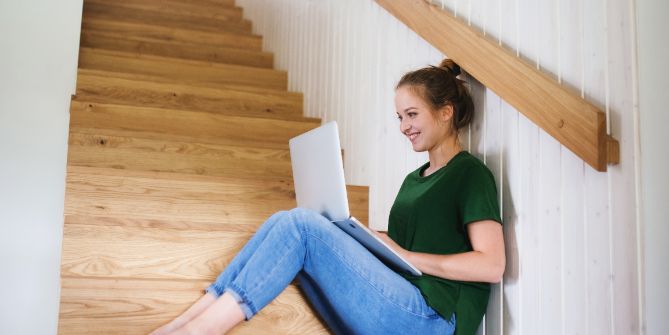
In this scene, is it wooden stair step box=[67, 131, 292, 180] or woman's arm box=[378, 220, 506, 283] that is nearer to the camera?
woman's arm box=[378, 220, 506, 283]

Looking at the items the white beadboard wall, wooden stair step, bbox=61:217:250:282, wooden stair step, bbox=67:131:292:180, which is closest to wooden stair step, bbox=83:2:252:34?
wooden stair step, bbox=67:131:292:180

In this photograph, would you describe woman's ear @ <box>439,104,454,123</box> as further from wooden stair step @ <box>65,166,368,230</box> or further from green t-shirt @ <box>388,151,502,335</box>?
wooden stair step @ <box>65,166,368,230</box>

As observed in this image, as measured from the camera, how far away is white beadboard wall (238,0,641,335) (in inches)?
51.0

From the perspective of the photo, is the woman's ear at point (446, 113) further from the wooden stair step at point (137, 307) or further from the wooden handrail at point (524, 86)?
the wooden stair step at point (137, 307)

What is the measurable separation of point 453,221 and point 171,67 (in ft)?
6.91

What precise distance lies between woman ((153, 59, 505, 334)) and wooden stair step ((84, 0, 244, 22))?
2.68m

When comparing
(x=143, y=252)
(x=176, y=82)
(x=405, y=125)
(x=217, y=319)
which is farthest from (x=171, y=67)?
(x=217, y=319)

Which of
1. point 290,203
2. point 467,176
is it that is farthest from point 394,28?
point 467,176

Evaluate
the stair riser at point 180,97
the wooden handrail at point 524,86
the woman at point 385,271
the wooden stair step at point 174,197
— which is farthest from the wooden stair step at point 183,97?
the woman at point 385,271

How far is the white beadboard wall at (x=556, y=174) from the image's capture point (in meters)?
1.29

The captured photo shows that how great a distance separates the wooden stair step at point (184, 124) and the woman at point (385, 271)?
3.82 feet

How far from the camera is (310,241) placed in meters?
1.53

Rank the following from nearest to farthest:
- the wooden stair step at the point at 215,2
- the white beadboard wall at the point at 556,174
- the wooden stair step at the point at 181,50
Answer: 1. the white beadboard wall at the point at 556,174
2. the wooden stair step at the point at 181,50
3. the wooden stair step at the point at 215,2

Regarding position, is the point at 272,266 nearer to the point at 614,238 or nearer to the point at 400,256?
the point at 400,256
